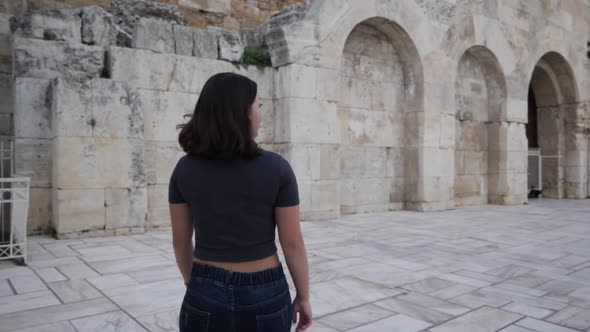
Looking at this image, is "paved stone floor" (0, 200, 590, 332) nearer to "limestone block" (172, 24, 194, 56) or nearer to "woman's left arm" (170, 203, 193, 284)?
"woman's left arm" (170, 203, 193, 284)

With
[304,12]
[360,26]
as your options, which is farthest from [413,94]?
[304,12]

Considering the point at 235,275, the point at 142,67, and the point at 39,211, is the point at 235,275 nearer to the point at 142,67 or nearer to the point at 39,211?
the point at 39,211

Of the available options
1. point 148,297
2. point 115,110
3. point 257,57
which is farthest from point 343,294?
point 257,57

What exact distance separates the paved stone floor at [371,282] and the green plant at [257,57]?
3.15 metres

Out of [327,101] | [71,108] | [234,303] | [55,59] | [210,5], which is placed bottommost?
[234,303]

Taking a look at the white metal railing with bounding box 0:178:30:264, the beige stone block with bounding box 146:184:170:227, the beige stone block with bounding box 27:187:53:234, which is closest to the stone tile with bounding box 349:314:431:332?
the white metal railing with bounding box 0:178:30:264

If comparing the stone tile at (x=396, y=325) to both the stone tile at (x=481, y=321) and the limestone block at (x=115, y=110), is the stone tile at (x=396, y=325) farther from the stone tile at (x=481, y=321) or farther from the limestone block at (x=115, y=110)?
the limestone block at (x=115, y=110)

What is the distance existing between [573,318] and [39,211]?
6170 millimetres

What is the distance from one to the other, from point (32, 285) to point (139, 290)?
950mm

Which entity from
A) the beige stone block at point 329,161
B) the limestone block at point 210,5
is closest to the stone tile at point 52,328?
the beige stone block at point 329,161

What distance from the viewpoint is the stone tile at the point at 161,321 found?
9.62ft

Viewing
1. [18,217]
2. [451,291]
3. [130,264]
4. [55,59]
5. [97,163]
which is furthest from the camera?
[55,59]

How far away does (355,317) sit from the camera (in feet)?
10.3

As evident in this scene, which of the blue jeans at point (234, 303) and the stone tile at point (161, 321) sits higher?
the blue jeans at point (234, 303)
